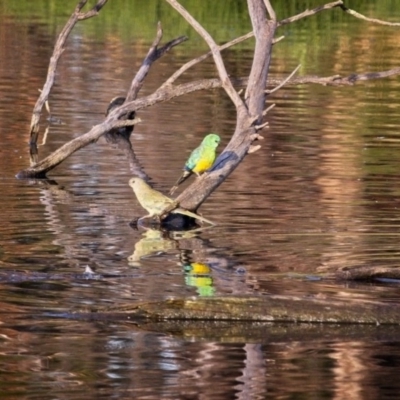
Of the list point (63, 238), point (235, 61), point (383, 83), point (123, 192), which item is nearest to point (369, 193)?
point (123, 192)

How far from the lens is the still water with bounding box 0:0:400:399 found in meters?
7.70

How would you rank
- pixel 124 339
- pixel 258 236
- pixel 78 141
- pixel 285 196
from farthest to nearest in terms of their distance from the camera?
pixel 78 141 < pixel 285 196 < pixel 258 236 < pixel 124 339

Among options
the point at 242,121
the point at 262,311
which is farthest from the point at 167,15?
the point at 262,311

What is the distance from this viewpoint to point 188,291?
32.1 feet

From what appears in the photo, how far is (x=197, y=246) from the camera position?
1190 cm

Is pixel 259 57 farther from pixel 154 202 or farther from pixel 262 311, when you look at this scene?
pixel 262 311

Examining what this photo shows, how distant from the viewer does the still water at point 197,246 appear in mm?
7699

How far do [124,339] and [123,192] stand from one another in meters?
6.48

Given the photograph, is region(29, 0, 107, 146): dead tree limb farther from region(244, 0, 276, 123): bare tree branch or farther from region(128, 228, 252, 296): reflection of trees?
region(128, 228, 252, 296): reflection of trees

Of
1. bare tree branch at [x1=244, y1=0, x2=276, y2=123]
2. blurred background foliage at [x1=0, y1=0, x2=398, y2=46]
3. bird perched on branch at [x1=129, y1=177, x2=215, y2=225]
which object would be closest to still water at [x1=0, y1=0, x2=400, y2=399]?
bird perched on branch at [x1=129, y1=177, x2=215, y2=225]

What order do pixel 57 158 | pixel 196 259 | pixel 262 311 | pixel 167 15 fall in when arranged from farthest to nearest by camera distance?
pixel 167 15 < pixel 57 158 < pixel 196 259 < pixel 262 311

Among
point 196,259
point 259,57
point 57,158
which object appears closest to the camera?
point 196,259

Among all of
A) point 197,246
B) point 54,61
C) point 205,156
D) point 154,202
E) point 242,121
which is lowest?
point 197,246

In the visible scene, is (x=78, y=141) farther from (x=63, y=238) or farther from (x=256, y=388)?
(x=256, y=388)
